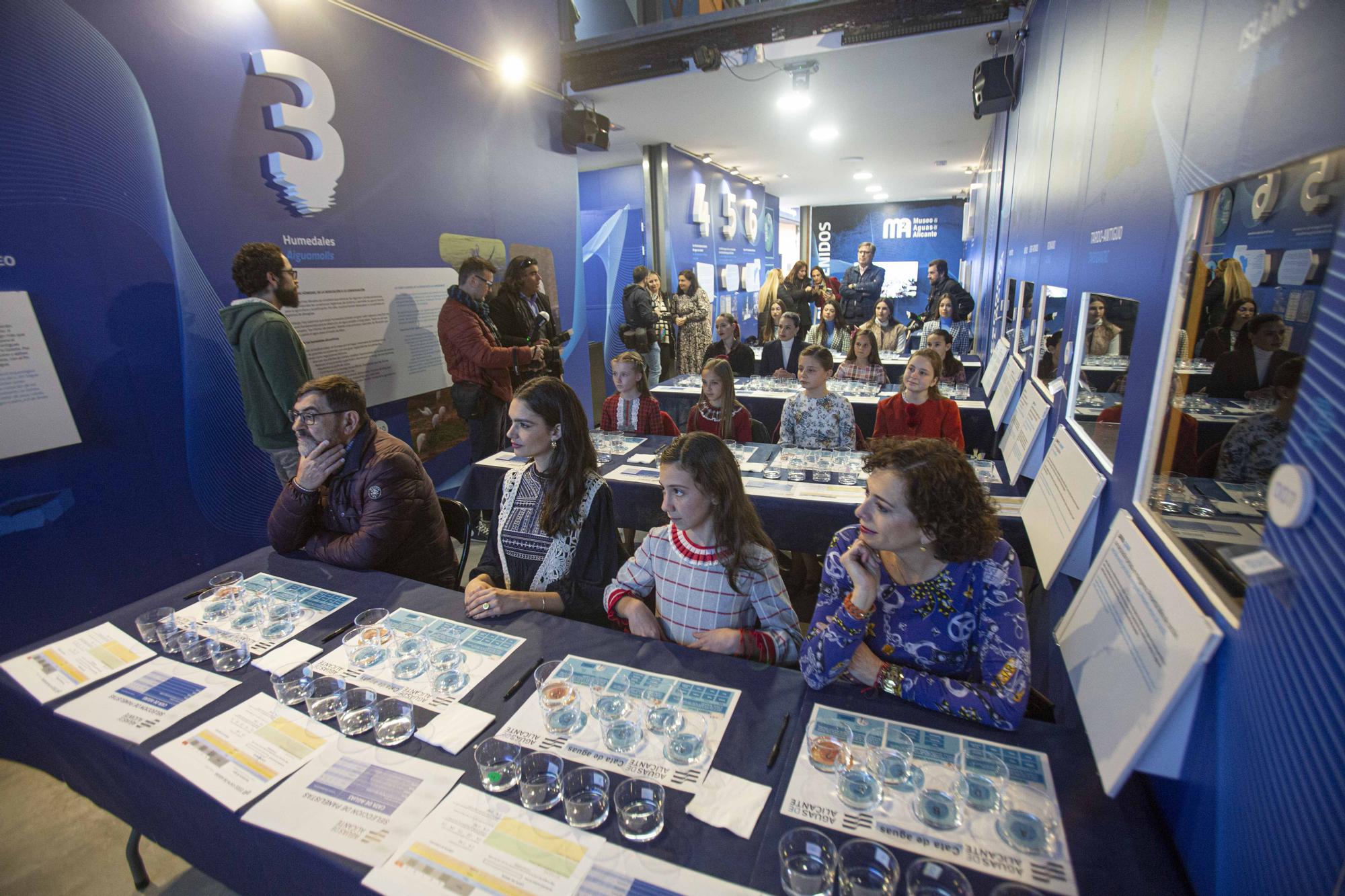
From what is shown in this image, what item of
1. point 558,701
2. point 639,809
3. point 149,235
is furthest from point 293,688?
point 149,235

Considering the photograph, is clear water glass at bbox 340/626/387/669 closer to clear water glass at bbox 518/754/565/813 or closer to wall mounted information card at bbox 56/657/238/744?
wall mounted information card at bbox 56/657/238/744

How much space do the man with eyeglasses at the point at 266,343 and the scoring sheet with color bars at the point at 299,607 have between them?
4.04 ft

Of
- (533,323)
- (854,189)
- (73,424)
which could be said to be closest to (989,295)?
(533,323)

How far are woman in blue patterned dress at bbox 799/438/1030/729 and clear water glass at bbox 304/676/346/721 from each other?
1100 mm

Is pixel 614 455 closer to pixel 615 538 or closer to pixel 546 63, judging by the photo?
pixel 615 538

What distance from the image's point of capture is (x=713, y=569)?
1774mm

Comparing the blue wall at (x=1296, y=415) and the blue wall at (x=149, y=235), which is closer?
the blue wall at (x=1296, y=415)

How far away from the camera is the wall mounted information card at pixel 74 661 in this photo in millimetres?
1509

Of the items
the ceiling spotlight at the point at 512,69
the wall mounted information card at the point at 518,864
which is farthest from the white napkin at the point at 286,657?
the ceiling spotlight at the point at 512,69

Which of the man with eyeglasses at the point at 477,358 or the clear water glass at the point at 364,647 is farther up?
the man with eyeglasses at the point at 477,358

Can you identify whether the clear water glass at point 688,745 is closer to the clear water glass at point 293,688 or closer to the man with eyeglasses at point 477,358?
the clear water glass at point 293,688

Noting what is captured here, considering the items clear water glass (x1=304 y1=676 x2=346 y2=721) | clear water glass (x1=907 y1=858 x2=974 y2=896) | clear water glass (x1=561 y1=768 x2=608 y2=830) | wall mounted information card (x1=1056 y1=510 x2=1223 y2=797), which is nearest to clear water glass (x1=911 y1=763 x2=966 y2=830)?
clear water glass (x1=907 y1=858 x2=974 y2=896)

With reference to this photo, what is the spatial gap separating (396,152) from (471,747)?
14.0 ft

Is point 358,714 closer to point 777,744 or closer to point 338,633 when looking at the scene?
point 338,633
